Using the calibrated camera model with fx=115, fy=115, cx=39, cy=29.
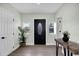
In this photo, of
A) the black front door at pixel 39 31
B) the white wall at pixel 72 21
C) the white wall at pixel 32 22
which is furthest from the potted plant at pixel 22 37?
the white wall at pixel 72 21

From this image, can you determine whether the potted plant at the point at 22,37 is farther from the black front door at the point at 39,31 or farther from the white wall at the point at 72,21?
the white wall at the point at 72,21

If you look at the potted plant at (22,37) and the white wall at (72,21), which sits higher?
the white wall at (72,21)

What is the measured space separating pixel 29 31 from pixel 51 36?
3.99 feet

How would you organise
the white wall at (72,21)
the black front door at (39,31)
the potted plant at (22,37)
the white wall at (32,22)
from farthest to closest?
1. the white wall at (32,22)
2. the black front door at (39,31)
3. the potted plant at (22,37)
4. the white wall at (72,21)

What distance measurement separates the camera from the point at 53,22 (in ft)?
19.6

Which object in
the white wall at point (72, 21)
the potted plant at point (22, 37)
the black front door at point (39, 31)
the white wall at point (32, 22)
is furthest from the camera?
the white wall at point (32, 22)

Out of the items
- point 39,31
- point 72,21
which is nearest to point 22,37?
point 39,31

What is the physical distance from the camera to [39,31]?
5840 millimetres

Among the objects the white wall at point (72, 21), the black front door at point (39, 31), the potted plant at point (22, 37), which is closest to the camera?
the white wall at point (72, 21)

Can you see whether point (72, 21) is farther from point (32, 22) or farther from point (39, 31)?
point (32, 22)

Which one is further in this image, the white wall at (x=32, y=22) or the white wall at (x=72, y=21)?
the white wall at (x=32, y=22)

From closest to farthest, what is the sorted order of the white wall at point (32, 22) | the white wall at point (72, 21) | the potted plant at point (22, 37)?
the white wall at point (72, 21) → the potted plant at point (22, 37) → the white wall at point (32, 22)

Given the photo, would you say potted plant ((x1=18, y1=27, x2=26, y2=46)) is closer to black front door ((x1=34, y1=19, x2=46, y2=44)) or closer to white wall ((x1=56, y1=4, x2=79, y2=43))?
black front door ((x1=34, y1=19, x2=46, y2=44))

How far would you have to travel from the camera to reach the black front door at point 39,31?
5730 millimetres
